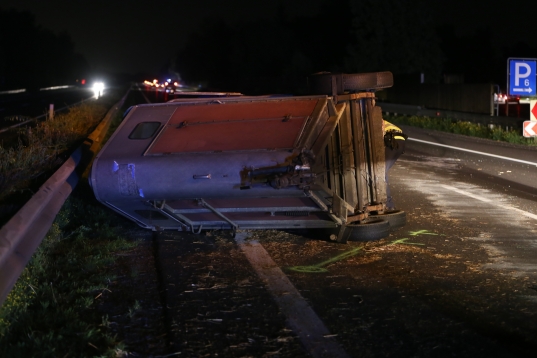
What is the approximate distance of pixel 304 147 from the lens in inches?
277

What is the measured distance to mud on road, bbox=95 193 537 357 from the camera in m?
5.04

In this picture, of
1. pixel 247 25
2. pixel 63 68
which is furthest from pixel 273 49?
pixel 63 68

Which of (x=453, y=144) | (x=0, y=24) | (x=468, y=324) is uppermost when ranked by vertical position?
(x=0, y=24)

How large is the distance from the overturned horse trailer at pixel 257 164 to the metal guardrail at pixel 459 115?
1742 cm

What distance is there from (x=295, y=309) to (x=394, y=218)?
Answer: 3202mm

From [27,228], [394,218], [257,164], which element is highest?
[257,164]

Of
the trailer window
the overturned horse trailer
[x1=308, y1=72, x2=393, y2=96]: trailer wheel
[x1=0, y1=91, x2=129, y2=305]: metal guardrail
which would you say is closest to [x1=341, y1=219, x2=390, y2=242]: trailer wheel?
the overturned horse trailer

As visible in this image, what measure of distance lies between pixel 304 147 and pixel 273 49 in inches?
3172

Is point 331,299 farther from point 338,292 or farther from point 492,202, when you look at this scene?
point 492,202

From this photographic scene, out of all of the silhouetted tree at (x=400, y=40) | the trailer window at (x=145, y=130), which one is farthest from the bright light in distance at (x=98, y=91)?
the trailer window at (x=145, y=130)

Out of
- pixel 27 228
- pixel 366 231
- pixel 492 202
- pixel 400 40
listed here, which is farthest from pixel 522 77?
pixel 400 40

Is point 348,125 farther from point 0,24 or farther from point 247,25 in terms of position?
point 0,24

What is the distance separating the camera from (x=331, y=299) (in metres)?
6.05

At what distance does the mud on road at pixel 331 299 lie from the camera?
5035 mm
